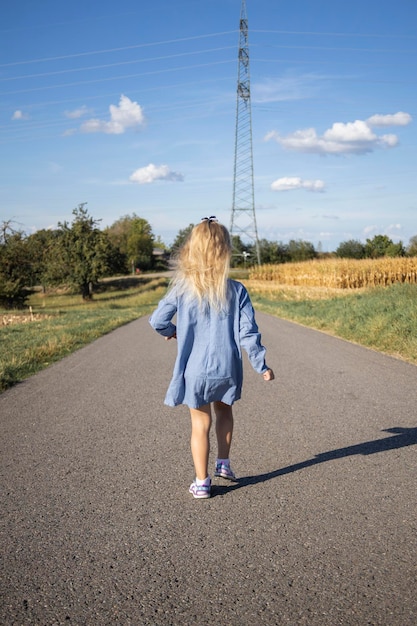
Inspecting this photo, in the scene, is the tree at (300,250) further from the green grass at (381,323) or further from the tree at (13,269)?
the green grass at (381,323)

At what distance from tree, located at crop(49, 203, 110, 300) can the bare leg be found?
54.1 m

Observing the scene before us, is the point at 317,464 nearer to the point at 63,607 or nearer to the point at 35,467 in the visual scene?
the point at 35,467

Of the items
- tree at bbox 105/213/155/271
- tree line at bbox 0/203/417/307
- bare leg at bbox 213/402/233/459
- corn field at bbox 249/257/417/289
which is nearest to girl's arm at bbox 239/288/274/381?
bare leg at bbox 213/402/233/459

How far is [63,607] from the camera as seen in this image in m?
2.94

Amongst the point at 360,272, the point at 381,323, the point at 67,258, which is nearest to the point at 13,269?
the point at 67,258

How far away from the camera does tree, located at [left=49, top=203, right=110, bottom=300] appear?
57906 mm

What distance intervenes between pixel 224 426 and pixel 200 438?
279 millimetres

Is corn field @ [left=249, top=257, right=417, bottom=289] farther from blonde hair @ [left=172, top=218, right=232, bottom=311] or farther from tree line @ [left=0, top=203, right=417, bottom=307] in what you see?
blonde hair @ [left=172, top=218, right=232, bottom=311]

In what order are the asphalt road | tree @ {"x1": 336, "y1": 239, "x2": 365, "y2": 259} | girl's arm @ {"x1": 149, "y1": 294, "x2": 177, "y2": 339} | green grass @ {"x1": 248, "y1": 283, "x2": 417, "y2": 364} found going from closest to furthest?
the asphalt road < girl's arm @ {"x1": 149, "y1": 294, "x2": 177, "y2": 339} < green grass @ {"x1": 248, "y1": 283, "x2": 417, "y2": 364} < tree @ {"x1": 336, "y1": 239, "x2": 365, "y2": 259}

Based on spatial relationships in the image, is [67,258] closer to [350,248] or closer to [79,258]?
[79,258]

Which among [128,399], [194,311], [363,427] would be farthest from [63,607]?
[128,399]

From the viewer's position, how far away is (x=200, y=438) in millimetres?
4480

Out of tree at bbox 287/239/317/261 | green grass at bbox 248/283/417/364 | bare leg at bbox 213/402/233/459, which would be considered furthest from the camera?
tree at bbox 287/239/317/261

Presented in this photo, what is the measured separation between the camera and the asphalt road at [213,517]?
295 centimetres
